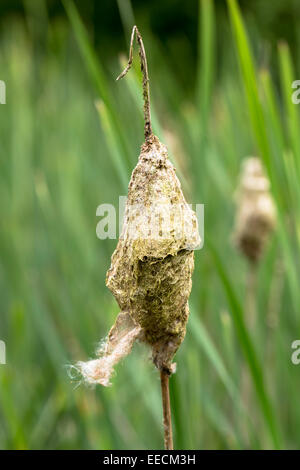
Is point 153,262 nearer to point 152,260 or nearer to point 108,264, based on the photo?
point 152,260

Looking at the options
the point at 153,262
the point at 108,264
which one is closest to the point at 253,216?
the point at 108,264

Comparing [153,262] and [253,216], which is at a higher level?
[253,216]

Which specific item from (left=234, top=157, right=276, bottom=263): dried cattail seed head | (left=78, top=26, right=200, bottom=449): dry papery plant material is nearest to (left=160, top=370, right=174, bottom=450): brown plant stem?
(left=78, top=26, right=200, bottom=449): dry papery plant material

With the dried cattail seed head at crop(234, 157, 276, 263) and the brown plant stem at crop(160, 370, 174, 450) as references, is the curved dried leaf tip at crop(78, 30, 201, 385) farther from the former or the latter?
the dried cattail seed head at crop(234, 157, 276, 263)

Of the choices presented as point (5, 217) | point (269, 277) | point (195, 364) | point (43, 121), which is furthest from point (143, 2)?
point (195, 364)

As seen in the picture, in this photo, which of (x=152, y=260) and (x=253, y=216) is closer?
(x=152, y=260)
